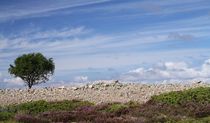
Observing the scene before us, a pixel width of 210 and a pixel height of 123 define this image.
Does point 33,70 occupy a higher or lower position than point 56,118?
higher

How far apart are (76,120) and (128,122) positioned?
9.03 feet

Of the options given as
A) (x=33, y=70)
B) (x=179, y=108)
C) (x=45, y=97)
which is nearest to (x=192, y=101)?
(x=179, y=108)

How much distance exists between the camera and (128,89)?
3459 cm

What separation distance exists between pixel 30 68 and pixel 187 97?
28709 millimetres

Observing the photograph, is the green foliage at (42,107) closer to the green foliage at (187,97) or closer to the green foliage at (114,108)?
the green foliage at (114,108)

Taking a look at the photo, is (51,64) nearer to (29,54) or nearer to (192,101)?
(29,54)

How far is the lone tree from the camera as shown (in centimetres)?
5100

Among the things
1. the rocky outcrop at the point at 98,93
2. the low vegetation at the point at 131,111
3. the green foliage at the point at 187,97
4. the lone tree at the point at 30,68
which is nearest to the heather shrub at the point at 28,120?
the low vegetation at the point at 131,111

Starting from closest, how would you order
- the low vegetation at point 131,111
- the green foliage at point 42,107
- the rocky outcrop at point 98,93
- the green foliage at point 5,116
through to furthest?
the low vegetation at point 131,111
the green foliage at point 5,116
the green foliage at point 42,107
the rocky outcrop at point 98,93

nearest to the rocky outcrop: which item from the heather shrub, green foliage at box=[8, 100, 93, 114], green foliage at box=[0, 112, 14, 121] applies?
green foliage at box=[8, 100, 93, 114]

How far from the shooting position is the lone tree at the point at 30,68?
2008 inches

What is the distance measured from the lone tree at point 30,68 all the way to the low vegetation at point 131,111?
24125 mm

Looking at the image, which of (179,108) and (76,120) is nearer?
(76,120)

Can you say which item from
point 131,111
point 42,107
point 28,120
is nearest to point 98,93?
point 42,107
